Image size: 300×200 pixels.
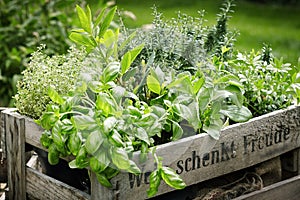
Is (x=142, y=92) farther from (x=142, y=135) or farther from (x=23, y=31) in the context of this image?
(x=23, y=31)

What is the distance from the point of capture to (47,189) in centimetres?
207

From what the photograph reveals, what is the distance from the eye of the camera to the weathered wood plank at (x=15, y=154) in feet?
6.92

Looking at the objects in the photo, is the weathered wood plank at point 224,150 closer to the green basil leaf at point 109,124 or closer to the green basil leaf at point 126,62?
the green basil leaf at point 109,124

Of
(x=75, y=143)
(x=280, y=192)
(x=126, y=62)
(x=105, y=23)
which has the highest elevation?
(x=105, y=23)

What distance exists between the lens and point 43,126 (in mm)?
1923

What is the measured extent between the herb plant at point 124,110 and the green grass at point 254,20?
3.67 meters

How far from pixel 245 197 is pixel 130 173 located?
1.70 feet

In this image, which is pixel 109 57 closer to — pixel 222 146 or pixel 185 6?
pixel 222 146

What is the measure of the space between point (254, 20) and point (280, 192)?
5845 millimetres

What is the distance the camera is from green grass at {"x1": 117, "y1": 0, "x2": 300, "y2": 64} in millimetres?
6398

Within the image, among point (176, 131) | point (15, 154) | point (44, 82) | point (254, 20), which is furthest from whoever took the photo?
point (254, 20)

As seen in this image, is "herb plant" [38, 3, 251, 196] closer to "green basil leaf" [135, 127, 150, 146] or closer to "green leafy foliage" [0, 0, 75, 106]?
"green basil leaf" [135, 127, 150, 146]

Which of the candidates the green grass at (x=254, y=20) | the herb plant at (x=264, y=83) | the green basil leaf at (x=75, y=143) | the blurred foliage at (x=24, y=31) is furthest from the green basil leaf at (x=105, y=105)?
the green grass at (x=254, y=20)

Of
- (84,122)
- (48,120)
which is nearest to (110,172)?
(84,122)
